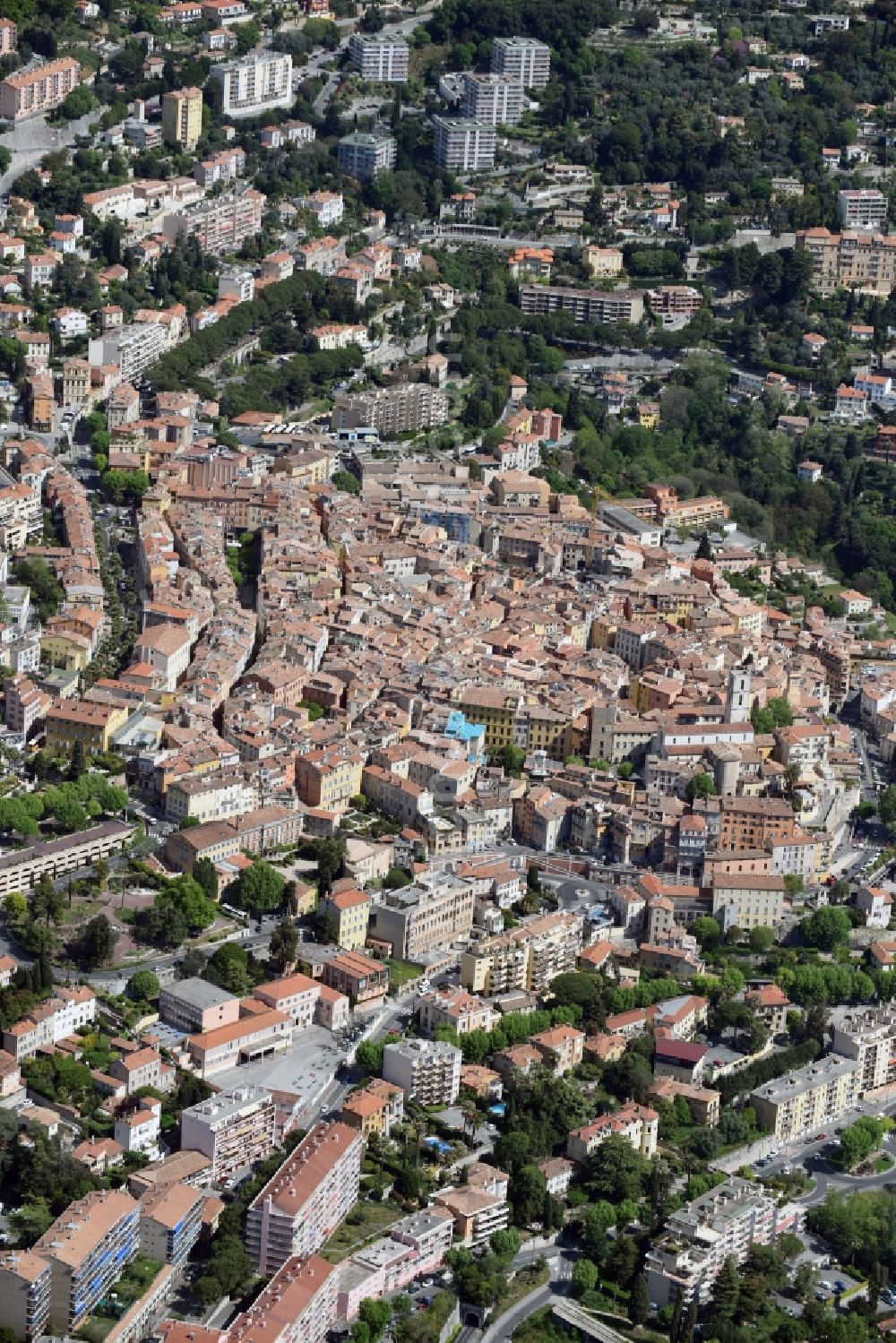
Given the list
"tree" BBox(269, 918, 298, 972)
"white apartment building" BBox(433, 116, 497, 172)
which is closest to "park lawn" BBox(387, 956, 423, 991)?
"tree" BBox(269, 918, 298, 972)

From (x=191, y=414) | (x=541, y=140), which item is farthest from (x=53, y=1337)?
(x=541, y=140)

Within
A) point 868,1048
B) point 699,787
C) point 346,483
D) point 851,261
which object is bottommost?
point 868,1048

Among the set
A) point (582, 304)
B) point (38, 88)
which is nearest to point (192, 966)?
point (582, 304)

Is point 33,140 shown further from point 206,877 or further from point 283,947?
point 283,947

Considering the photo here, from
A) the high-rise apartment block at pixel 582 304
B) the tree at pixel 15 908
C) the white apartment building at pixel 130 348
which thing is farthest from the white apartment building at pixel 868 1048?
the high-rise apartment block at pixel 582 304

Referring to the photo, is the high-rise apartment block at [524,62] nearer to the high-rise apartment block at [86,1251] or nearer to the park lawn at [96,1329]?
the high-rise apartment block at [86,1251]
